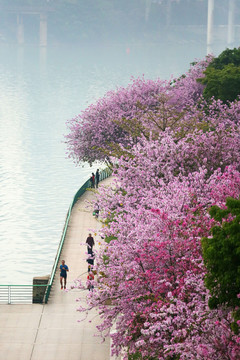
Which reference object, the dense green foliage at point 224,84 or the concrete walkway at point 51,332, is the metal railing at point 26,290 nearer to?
the concrete walkway at point 51,332

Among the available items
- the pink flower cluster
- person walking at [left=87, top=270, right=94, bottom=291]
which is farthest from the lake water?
person walking at [left=87, top=270, right=94, bottom=291]

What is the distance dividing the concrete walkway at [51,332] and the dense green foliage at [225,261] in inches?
343

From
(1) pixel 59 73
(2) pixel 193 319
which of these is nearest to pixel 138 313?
(2) pixel 193 319

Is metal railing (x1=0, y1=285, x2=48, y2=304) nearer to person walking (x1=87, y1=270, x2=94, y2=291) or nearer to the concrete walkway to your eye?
the concrete walkway

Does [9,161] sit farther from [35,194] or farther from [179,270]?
[179,270]

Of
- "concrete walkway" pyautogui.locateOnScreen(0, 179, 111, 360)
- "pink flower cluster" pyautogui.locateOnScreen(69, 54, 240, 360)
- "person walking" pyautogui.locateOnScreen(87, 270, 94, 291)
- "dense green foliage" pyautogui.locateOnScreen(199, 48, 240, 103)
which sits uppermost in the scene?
"dense green foliage" pyautogui.locateOnScreen(199, 48, 240, 103)

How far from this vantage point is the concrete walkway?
74.1 ft

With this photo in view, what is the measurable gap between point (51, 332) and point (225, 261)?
12.7 metres

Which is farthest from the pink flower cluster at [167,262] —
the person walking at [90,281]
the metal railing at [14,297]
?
the metal railing at [14,297]

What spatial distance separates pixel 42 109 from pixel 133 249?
10859 centimetres

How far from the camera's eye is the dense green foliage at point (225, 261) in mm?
13141

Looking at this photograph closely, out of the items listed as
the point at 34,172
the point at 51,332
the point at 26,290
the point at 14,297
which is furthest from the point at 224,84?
the point at 34,172

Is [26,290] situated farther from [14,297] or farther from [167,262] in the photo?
[167,262]

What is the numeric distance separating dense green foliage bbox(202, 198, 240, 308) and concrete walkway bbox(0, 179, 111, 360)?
343 inches
